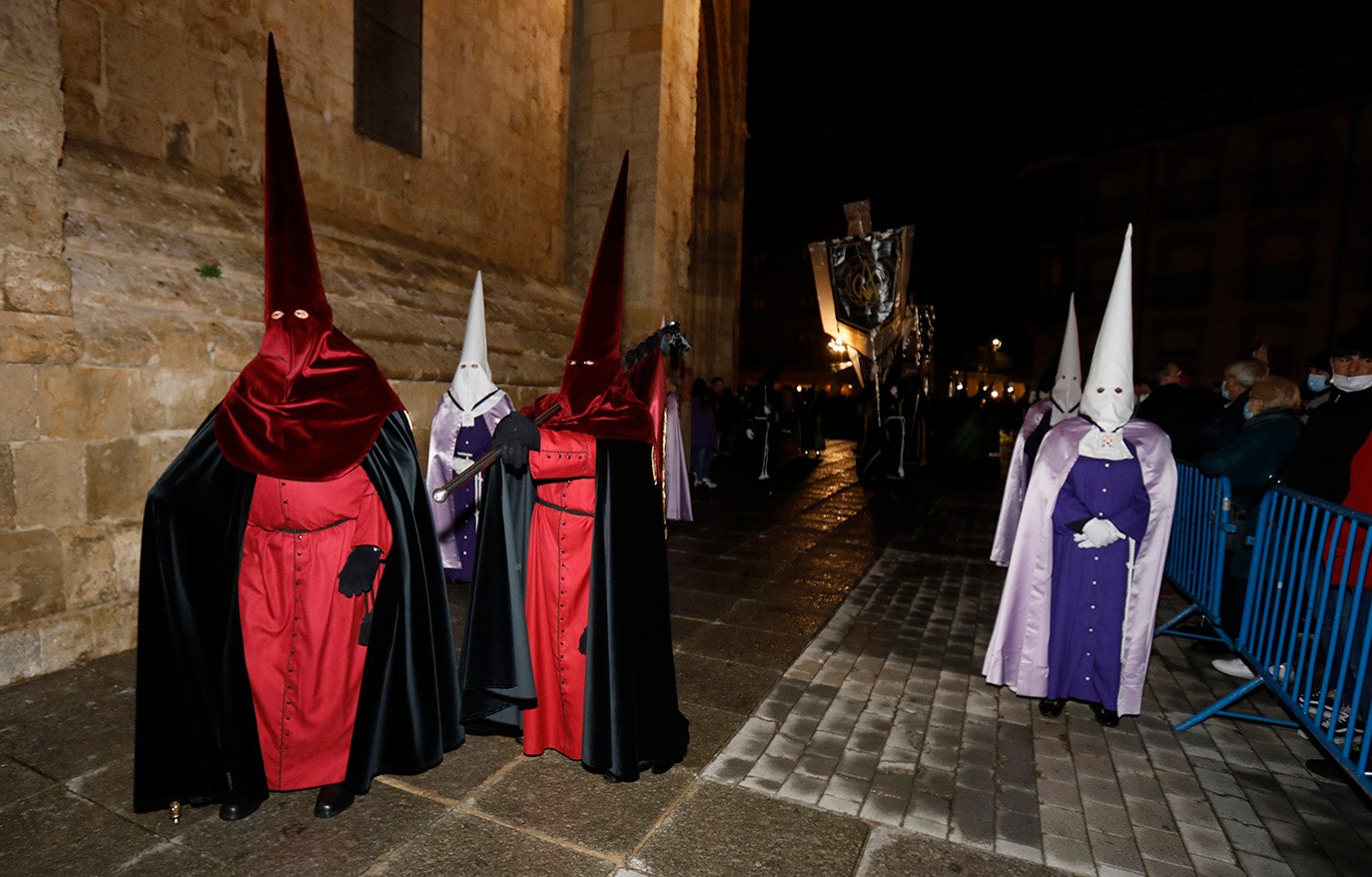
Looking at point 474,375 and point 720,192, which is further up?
point 720,192

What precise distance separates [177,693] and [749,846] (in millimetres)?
2168

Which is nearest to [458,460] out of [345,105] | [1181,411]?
[345,105]

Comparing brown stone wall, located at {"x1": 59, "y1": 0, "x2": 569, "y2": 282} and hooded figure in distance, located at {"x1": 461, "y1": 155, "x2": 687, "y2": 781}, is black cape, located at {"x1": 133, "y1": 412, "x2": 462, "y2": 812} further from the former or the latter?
brown stone wall, located at {"x1": 59, "y1": 0, "x2": 569, "y2": 282}

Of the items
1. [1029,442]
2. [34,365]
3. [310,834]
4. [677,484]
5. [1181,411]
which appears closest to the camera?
[310,834]

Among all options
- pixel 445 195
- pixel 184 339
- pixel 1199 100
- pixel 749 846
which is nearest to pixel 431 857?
pixel 749 846

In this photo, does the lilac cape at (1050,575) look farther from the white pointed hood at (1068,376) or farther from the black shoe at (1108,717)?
the white pointed hood at (1068,376)

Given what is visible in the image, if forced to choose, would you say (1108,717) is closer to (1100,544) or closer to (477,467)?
(1100,544)

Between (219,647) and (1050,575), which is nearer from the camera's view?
(219,647)

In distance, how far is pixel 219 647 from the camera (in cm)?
260

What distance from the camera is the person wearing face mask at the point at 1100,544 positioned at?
11.9 ft

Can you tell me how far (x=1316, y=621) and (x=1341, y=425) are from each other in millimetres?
1264

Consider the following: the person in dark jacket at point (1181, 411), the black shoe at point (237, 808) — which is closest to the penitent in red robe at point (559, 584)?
the black shoe at point (237, 808)

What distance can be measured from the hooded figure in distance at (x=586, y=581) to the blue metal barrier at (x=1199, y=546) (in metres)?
3.38

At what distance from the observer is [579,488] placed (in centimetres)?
296
